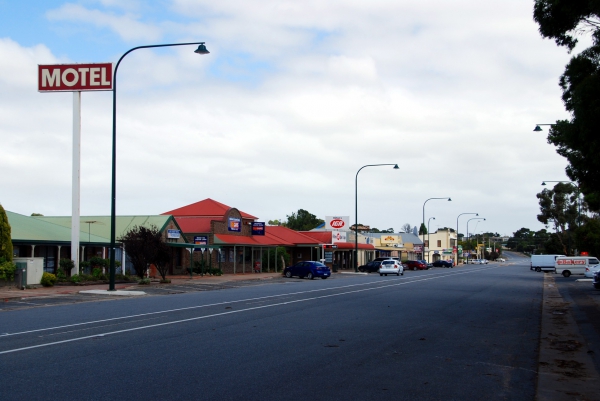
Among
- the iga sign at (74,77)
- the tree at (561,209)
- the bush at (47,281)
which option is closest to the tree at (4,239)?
the bush at (47,281)

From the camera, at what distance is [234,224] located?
53.4 m

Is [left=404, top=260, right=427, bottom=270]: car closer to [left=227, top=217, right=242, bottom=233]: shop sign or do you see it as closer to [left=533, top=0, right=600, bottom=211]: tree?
[left=227, top=217, right=242, bottom=233]: shop sign

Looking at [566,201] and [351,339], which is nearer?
[351,339]

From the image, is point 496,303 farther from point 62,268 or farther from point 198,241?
point 198,241

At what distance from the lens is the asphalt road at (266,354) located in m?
7.97

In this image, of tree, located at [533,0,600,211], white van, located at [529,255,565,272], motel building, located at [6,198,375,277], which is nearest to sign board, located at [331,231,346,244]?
motel building, located at [6,198,375,277]

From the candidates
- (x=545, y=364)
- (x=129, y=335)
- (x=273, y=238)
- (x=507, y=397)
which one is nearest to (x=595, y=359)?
(x=545, y=364)

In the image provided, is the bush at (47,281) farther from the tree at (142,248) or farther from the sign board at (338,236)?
the sign board at (338,236)

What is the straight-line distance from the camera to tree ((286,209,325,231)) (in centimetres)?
12212

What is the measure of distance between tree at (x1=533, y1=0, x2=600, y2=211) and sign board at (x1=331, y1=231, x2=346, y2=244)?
46.9m

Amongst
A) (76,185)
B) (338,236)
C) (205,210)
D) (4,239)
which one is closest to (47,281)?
(4,239)

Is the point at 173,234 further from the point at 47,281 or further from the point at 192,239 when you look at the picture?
the point at 47,281

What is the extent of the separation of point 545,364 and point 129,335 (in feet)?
26.5

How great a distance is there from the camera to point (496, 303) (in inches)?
931
